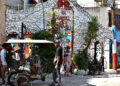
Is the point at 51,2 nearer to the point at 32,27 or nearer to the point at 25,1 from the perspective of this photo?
the point at 32,27

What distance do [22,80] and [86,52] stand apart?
7927 mm

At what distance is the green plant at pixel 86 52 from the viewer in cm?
1889

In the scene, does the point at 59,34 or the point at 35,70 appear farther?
the point at 59,34

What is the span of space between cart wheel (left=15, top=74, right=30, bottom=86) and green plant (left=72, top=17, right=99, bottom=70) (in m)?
7.25

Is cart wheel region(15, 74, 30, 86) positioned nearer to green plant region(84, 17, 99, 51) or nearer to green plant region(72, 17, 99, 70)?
green plant region(72, 17, 99, 70)

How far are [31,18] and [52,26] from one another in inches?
59.8

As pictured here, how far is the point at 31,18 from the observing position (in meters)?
19.2

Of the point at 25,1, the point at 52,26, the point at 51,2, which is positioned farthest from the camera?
the point at 25,1

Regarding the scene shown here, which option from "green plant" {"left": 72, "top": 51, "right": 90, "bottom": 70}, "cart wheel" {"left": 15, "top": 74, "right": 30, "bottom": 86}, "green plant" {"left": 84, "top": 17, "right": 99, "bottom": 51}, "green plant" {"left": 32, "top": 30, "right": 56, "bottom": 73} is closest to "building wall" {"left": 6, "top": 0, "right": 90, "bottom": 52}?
"green plant" {"left": 84, "top": 17, "right": 99, "bottom": 51}

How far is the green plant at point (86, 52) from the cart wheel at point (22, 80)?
725 cm

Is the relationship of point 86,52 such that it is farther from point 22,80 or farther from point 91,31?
point 22,80

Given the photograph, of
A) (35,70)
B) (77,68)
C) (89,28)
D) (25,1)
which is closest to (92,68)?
(77,68)

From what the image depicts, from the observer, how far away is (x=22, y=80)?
12055 millimetres

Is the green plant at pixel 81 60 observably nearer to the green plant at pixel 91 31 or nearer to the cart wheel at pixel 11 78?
the green plant at pixel 91 31
